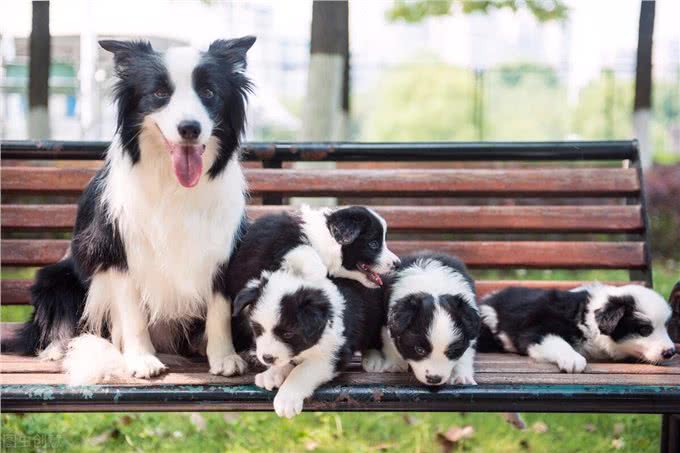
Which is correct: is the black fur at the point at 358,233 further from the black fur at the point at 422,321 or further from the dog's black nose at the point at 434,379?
the dog's black nose at the point at 434,379

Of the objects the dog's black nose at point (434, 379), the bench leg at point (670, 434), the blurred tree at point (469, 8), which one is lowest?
the bench leg at point (670, 434)

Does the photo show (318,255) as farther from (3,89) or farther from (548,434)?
(3,89)

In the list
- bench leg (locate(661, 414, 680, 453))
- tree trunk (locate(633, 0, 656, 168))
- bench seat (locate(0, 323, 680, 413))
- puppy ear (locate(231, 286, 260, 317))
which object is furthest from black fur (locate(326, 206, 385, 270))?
tree trunk (locate(633, 0, 656, 168))

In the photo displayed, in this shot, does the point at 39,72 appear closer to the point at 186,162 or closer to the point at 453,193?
the point at 453,193

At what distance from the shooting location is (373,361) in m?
3.39

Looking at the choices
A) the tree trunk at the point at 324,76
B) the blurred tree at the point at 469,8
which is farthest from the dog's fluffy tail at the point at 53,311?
the blurred tree at the point at 469,8

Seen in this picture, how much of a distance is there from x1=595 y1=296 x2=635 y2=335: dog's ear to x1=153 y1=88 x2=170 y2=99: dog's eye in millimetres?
2190

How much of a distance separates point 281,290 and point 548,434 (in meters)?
2.37

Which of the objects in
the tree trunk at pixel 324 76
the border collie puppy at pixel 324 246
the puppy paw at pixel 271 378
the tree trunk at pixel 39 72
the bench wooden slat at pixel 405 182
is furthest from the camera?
the tree trunk at pixel 39 72

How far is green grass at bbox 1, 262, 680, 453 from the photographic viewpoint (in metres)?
4.44

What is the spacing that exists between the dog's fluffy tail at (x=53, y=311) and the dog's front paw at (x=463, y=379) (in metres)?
1.69

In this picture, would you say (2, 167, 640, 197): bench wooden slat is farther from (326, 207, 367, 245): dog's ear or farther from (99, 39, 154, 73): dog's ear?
(99, 39, 154, 73): dog's ear

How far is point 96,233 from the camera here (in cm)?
329

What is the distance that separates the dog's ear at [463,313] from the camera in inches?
128
